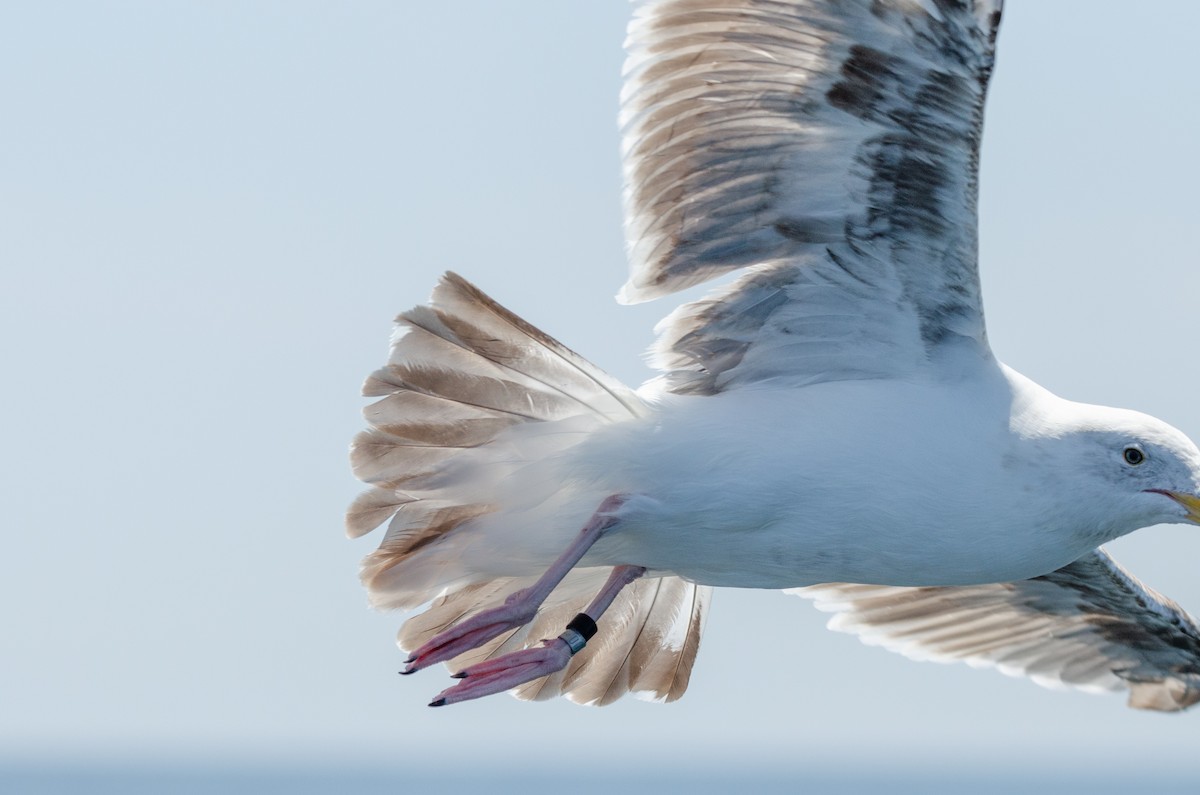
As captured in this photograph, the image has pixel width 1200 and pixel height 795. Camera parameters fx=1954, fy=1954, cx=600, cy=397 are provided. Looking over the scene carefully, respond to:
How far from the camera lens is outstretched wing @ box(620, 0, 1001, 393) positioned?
6.31 meters

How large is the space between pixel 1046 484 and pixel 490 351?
2.00 meters

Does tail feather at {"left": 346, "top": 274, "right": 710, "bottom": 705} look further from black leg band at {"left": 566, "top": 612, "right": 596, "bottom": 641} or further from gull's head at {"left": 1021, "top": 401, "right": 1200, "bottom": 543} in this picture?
gull's head at {"left": 1021, "top": 401, "right": 1200, "bottom": 543}

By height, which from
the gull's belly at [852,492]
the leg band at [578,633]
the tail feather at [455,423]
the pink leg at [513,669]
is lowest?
the pink leg at [513,669]

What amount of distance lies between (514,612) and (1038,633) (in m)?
3.05

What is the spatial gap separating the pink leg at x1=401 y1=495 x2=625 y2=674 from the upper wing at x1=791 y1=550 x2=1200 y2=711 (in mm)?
2231

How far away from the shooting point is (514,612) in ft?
22.7

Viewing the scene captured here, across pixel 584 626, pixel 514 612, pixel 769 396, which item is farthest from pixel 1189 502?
pixel 514 612

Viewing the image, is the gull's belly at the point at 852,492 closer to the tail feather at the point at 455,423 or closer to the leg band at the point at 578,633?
the tail feather at the point at 455,423

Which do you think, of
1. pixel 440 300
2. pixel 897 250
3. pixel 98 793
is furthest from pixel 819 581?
pixel 98 793

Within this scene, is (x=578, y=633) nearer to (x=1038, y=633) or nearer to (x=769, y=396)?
(x=769, y=396)

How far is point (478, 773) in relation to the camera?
18600 centimetres

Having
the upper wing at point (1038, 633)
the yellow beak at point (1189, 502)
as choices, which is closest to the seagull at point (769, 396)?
the yellow beak at point (1189, 502)

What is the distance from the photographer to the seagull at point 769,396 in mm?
6492

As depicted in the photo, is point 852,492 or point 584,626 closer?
point 852,492
